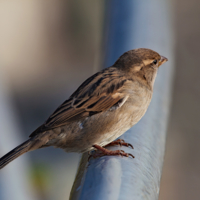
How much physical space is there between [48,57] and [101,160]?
527 cm

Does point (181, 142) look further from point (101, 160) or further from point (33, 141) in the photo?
point (101, 160)

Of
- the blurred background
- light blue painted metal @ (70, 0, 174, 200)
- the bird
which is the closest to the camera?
light blue painted metal @ (70, 0, 174, 200)

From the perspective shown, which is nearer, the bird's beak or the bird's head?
the bird's beak

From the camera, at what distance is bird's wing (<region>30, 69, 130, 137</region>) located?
2822 millimetres

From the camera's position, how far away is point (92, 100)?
9.70 feet

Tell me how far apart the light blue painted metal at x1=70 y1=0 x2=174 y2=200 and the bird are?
20 cm

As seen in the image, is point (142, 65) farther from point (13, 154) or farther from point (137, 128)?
point (13, 154)

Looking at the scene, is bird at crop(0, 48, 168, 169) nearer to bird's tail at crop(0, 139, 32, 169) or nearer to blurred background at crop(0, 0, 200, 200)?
bird's tail at crop(0, 139, 32, 169)

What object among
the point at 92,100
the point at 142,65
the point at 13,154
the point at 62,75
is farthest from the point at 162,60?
the point at 62,75

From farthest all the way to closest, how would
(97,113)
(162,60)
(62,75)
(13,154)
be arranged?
1. (62,75)
2. (162,60)
3. (97,113)
4. (13,154)

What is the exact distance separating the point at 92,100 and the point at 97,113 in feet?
0.38

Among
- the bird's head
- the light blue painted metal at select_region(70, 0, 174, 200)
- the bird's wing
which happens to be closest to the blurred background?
the bird's head

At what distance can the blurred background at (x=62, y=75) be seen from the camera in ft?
17.0

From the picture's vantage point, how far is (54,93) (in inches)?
250
